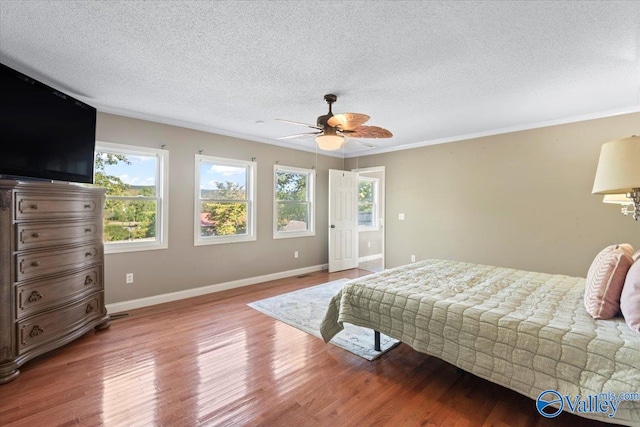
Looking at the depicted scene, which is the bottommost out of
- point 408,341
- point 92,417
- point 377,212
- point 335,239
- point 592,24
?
point 92,417

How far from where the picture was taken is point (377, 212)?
788cm

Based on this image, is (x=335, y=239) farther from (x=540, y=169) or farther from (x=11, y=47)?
(x=11, y=47)

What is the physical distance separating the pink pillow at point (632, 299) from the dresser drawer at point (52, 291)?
13.3ft

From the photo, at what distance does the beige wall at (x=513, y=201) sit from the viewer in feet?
12.2

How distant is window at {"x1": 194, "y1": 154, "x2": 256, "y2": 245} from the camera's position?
14.7ft

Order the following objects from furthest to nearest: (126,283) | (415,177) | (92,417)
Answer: (415,177) → (126,283) → (92,417)

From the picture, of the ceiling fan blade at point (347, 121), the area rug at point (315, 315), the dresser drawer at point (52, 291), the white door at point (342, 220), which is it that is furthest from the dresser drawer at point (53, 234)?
the white door at point (342, 220)

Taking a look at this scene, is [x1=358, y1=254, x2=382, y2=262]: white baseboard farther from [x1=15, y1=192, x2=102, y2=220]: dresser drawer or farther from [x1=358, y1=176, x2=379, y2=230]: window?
[x1=15, y1=192, x2=102, y2=220]: dresser drawer

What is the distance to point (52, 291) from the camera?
2.56 meters

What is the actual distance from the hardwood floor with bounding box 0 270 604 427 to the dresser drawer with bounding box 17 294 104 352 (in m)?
0.20

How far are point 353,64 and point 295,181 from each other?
3410mm

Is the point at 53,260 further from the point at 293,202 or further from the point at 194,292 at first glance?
the point at 293,202

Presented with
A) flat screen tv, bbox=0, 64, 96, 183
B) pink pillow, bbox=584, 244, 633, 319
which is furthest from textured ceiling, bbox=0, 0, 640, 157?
pink pillow, bbox=584, 244, 633, 319

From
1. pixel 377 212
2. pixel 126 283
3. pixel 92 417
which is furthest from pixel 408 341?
pixel 377 212
